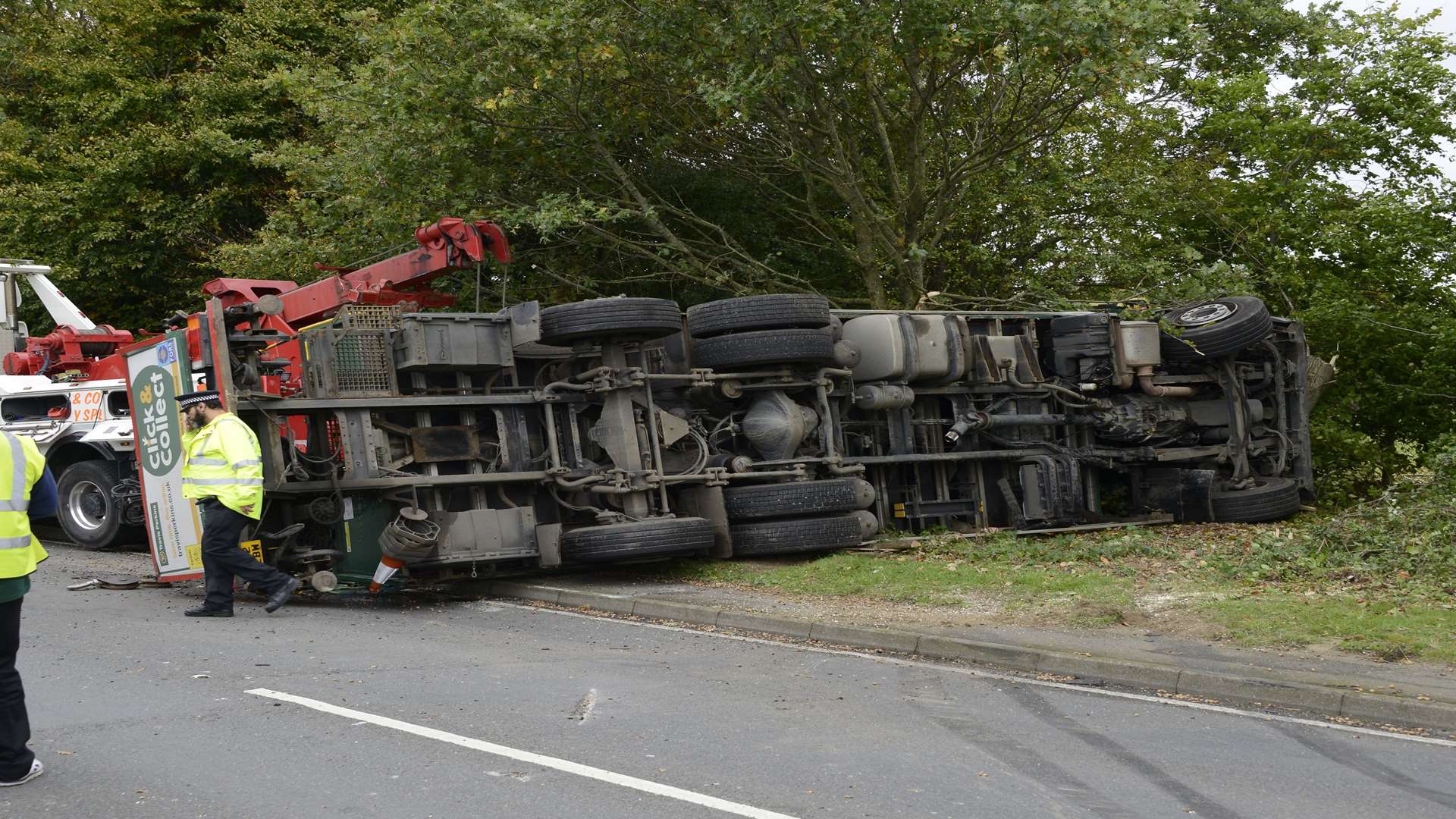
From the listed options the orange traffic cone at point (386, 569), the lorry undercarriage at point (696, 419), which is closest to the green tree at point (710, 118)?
the lorry undercarriage at point (696, 419)

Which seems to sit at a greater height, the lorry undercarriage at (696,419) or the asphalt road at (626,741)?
the lorry undercarriage at (696,419)

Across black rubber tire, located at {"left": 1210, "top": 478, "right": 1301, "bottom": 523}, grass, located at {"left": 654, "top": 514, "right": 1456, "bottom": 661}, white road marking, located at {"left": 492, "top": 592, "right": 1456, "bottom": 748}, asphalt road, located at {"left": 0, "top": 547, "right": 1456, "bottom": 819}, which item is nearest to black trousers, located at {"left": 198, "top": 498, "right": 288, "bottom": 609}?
asphalt road, located at {"left": 0, "top": 547, "right": 1456, "bottom": 819}

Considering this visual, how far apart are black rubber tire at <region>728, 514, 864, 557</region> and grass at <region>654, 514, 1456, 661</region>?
153mm

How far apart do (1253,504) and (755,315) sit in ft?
19.8

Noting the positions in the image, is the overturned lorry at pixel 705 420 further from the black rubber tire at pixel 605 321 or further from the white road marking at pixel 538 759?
the white road marking at pixel 538 759

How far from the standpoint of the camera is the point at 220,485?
29.1ft

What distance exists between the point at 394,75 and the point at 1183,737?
12978 mm

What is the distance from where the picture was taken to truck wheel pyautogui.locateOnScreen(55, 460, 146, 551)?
1327 centimetres

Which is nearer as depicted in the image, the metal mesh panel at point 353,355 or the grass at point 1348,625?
the grass at point 1348,625

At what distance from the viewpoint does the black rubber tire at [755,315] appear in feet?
37.9

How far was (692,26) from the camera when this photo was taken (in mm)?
15273

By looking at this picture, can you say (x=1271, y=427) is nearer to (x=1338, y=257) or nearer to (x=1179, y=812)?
(x=1338, y=257)

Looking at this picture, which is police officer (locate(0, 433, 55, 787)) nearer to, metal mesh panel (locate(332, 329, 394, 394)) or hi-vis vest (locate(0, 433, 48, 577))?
hi-vis vest (locate(0, 433, 48, 577))

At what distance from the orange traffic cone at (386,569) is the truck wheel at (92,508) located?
4.85 metres
